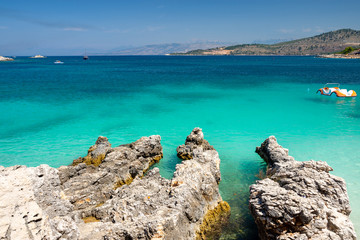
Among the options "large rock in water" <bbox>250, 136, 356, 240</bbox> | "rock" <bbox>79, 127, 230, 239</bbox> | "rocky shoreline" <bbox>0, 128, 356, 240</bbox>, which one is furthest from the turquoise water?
"large rock in water" <bbox>250, 136, 356, 240</bbox>

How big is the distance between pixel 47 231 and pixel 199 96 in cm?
3561

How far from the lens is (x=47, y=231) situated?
440 centimetres

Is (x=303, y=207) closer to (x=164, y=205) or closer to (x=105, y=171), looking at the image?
(x=164, y=205)

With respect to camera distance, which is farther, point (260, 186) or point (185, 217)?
point (260, 186)

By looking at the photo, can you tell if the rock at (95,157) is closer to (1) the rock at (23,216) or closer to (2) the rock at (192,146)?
(2) the rock at (192,146)

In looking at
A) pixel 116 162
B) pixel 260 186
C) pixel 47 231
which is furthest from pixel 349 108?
pixel 47 231

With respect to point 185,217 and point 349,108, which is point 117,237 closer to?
point 185,217

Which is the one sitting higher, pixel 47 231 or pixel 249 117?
pixel 47 231

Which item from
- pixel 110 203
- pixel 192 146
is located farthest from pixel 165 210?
pixel 192 146

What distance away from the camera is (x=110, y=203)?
9.33 metres

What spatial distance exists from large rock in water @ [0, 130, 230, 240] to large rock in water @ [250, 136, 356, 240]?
7.25ft

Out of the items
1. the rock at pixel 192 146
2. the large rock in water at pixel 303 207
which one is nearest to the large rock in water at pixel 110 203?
the large rock in water at pixel 303 207

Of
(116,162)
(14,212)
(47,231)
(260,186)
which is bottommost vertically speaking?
(116,162)

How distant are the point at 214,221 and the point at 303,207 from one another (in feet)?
12.2
